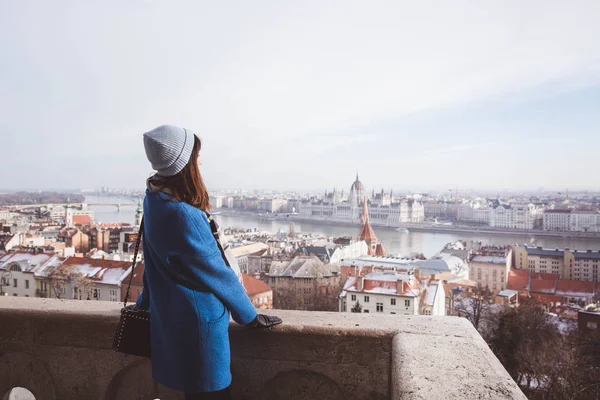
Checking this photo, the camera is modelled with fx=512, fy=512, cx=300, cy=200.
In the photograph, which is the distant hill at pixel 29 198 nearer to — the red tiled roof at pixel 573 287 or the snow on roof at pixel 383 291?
the snow on roof at pixel 383 291

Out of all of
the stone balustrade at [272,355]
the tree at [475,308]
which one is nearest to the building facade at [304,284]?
the tree at [475,308]

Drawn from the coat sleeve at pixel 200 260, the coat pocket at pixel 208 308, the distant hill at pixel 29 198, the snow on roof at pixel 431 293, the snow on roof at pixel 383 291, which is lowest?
the snow on roof at pixel 431 293

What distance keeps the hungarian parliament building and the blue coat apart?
32380 millimetres

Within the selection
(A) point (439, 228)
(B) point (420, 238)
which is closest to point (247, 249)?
(B) point (420, 238)

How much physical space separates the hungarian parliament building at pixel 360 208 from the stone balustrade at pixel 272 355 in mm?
32277

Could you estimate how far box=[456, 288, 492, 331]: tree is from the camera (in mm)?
7331

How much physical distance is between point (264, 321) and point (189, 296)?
0.36 ft

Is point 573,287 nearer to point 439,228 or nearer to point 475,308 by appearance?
point 475,308

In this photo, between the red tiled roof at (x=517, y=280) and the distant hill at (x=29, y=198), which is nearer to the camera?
the red tiled roof at (x=517, y=280)

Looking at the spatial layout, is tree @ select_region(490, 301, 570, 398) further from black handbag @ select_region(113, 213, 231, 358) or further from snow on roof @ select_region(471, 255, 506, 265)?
snow on roof @ select_region(471, 255, 506, 265)

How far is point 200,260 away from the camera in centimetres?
52

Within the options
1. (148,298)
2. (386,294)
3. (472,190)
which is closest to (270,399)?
(148,298)

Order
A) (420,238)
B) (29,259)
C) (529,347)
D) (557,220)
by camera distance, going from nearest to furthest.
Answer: (529,347) → (29,259) → (557,220) → (420,238)

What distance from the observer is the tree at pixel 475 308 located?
24.1ft
